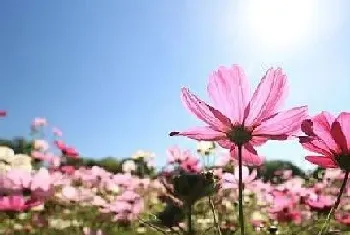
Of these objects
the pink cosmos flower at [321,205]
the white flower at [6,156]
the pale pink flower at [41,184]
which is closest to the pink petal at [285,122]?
the pale pink flower at [41,184]

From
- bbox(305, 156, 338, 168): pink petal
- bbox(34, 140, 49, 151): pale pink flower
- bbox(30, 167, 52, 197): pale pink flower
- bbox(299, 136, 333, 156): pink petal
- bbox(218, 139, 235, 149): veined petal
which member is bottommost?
bbox(30, 167, 52, 197): pale pink flower

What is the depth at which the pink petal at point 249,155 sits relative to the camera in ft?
2.25

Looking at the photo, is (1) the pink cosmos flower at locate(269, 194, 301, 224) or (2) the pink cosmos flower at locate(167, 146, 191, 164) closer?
(2) the pink cosmos flower at locate(167, 146, 191, 164)

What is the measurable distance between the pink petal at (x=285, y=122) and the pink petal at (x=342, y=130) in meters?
0.04

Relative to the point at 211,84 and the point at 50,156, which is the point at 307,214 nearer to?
the point at 50,156

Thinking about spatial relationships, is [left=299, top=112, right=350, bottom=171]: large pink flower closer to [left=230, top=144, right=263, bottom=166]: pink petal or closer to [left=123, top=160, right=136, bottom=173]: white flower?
[left=230, top=144, right=263, bottom=166]: pink petal

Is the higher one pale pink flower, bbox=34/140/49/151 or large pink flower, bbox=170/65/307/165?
pale pink flower, bbox=34/140/49/151

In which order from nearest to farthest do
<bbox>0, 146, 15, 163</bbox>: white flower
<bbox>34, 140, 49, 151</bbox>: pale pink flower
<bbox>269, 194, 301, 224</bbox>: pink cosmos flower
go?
1. <bbox>0, 146, 15, 163</bbox>: white flower
2. <bbox>269, 194, 301, 224</bbox>: pink cosmos flower
3. <bbox>34, 140, 49, 151</bbox>: pale pink flower

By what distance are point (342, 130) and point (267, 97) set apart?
77 millimetres

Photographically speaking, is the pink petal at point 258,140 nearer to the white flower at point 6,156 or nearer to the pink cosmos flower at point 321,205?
the white flower at point 6,156

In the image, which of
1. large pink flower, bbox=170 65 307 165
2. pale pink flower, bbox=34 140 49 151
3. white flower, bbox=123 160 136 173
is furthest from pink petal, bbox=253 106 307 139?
pale pink flower, bbox=34 140 49 151

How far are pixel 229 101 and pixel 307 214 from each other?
2424mm

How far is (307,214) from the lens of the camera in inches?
116

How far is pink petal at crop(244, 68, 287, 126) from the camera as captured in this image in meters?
0.62
